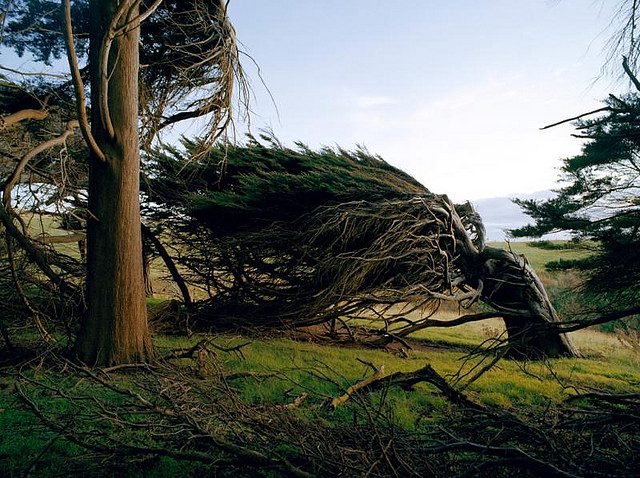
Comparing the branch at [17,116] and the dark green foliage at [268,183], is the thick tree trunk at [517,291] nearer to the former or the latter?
the dark green foliage at [268,183]

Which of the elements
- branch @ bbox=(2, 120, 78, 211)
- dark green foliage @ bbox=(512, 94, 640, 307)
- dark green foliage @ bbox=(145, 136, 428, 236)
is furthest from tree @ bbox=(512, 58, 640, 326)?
branch @ bbox=(2, 120, 78, 211)

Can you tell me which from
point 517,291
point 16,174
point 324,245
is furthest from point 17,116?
point 517,291

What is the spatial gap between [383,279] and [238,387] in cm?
446

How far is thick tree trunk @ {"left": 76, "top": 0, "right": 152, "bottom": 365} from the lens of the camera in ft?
19.9

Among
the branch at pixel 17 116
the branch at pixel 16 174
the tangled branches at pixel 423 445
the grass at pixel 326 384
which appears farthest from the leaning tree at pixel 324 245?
the tangled branches at pixel 423 445

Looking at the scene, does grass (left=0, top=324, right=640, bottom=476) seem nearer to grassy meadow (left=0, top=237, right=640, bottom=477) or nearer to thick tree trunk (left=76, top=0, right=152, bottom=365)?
grassy meadow (left=0, top=237, right=640, bottom=477)

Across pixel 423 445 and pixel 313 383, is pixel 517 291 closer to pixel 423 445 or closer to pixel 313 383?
pixel 313 383

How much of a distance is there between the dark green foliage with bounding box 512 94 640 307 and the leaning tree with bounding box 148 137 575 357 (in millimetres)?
1525

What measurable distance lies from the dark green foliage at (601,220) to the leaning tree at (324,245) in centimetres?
153

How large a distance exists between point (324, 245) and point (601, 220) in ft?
23.0

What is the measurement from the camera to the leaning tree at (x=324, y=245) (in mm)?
8984

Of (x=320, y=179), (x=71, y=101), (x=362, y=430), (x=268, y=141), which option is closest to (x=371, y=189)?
(x=320, y=179)

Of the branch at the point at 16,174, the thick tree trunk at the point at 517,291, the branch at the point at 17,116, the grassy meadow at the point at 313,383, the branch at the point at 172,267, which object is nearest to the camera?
the grassy meadow at the point at 313,383

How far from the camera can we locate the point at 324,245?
9344mm
